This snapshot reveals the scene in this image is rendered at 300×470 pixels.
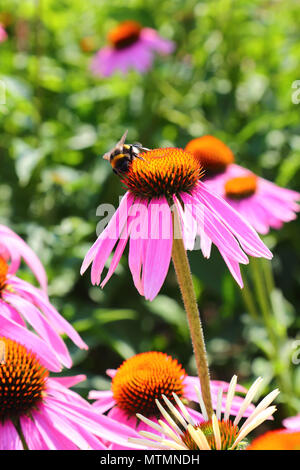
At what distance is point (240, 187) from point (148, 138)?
36.8 inches

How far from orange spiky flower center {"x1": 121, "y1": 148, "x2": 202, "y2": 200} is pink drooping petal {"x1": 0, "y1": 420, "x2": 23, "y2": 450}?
12.4 inches

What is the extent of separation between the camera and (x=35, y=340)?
769mm

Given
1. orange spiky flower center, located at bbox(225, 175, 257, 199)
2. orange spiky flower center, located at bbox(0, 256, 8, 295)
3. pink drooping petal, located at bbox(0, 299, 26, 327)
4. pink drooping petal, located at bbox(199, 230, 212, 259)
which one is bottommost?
pink drooping petal, located at bbox(0, 299, 26, 327)

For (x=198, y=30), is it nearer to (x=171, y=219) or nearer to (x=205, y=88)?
(x=205, y=88)

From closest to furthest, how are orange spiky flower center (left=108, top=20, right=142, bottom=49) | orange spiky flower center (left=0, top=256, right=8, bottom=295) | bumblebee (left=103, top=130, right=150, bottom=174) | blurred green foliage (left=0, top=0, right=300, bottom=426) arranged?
bumblebee (left=103, top=130, right=150, bottom=174) < orange spiky flower center (left=0, top=256, right=8, bottom=295) < blurred green foliage (left=0, top=0, right=300, bottom=426) < orange spiky flower center (left=108, top=20, right=142, bottom=49)

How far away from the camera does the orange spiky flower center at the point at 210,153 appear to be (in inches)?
58.8

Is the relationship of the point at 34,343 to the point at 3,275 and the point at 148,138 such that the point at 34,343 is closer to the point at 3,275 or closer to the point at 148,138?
the point at 3,275

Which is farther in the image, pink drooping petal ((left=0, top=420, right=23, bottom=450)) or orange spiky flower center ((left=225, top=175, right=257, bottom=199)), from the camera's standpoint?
orange spiky flower center ((left=225, top=175, right=257, bottom=199))

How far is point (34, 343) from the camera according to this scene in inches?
30.3

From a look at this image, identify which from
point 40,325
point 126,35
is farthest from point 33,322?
point 126,35

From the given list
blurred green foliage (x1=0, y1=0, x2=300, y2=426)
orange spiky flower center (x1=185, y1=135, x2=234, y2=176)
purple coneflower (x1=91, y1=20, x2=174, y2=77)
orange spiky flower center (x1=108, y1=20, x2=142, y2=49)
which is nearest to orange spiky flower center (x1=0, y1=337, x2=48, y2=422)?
blurred green foliage (x1=0, y1=0, x2=300, y2=426)

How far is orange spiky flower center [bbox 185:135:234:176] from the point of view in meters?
1.49

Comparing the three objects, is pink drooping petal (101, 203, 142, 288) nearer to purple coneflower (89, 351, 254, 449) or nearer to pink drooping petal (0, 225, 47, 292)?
purple coneflower (89, 351, 254, 449)
